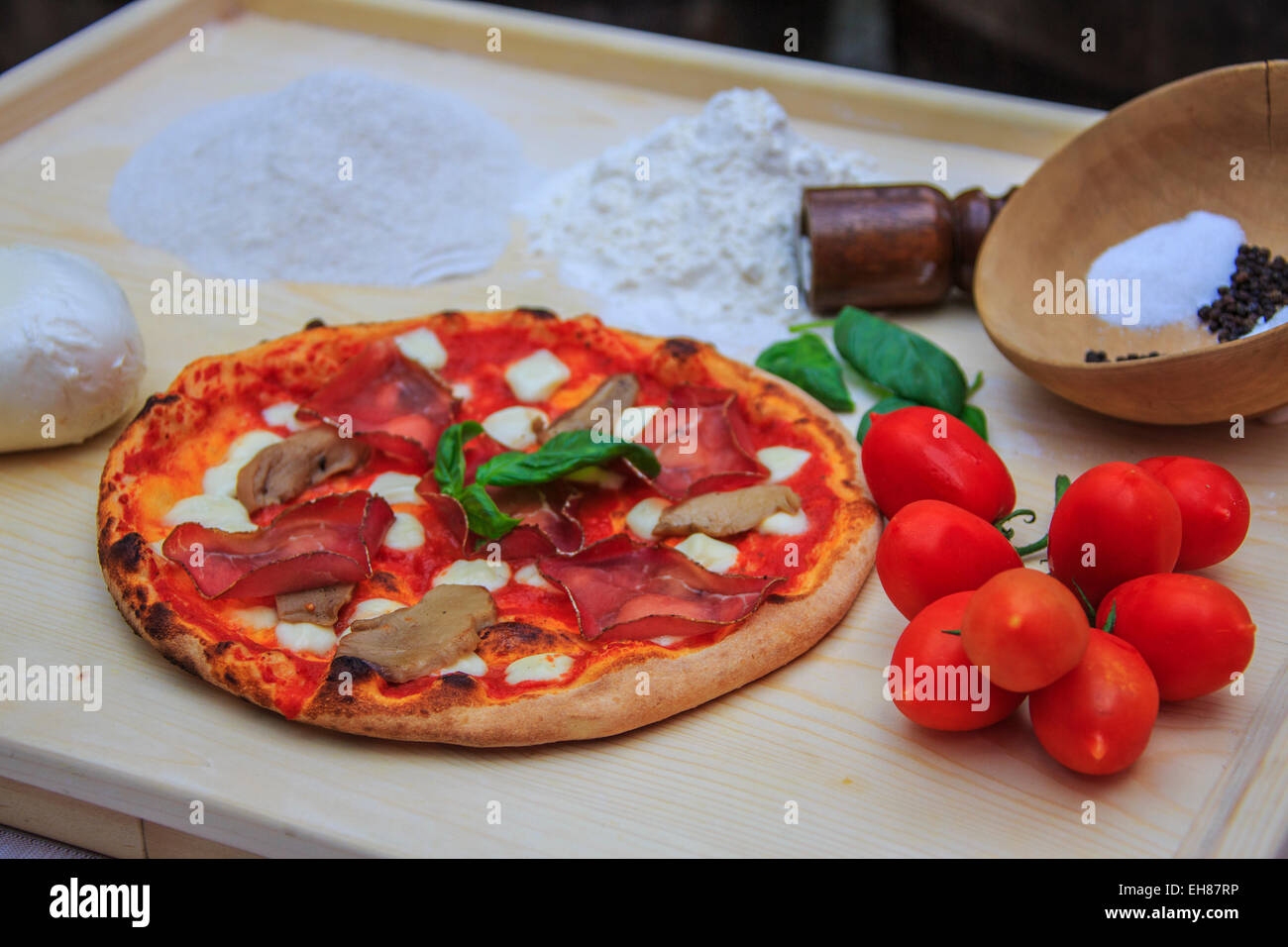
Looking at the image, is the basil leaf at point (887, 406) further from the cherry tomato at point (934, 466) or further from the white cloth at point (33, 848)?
the white cloth at point (33, 848)

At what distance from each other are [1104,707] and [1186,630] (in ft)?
0.50

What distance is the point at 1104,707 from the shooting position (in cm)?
131

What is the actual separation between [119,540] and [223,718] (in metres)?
0.31

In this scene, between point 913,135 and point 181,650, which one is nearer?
point 181,650

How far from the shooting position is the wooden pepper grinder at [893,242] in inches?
89.4

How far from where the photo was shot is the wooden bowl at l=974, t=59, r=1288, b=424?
1.93 meters

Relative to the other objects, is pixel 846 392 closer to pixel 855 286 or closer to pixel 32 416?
pixel 855 286

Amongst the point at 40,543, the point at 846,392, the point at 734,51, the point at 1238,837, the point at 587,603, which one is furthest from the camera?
the point at 734,51

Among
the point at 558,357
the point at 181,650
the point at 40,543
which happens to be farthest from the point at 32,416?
the point at 558,357

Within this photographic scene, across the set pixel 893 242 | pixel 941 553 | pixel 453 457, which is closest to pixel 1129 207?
pixel 893 242

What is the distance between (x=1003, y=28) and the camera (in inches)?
163

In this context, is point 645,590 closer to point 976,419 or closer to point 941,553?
point 941,553

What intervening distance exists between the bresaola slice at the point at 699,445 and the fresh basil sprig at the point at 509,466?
0.05m

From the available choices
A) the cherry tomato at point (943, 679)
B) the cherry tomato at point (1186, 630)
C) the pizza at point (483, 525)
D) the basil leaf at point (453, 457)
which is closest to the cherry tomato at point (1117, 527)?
the cherry tomato at point (1186, 630)
